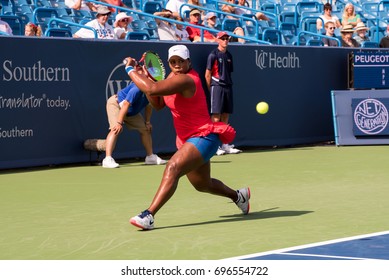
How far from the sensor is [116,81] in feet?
53.0

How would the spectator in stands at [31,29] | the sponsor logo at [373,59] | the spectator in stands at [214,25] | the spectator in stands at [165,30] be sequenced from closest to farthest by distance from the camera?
1. the spectator in stands at [31,29]
2. the spectator in stands at [165,30]
3. the sponsor logo at [373,59]
4. the spectator in stands at [214,25]

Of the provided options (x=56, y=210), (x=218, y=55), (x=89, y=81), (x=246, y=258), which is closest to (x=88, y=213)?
(x=56, y=210)

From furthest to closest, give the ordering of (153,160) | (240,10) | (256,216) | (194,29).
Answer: (240,10)
(194,29)
(153,160)
(256,216)

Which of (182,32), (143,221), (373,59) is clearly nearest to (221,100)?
(182,32)

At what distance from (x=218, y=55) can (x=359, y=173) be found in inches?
162

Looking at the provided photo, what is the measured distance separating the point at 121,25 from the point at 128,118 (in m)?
3.10

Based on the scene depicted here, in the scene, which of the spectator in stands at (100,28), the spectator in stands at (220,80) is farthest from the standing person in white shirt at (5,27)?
the spectator in stands at (220,80)

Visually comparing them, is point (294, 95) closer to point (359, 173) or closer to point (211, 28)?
point (211, 28)

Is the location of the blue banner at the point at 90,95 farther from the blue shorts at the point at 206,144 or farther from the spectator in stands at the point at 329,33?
the blue shorts at the point at 206,144

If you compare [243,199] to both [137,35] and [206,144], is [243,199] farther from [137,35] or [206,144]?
[137,35]

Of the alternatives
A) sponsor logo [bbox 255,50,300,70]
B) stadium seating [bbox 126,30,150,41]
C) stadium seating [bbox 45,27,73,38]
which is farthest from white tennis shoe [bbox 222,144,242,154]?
stadium seating [bbox 45,27,73,38]

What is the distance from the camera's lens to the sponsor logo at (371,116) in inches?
758

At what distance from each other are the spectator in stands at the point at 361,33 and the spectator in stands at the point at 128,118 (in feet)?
29.6

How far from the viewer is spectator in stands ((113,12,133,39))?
17500mm
